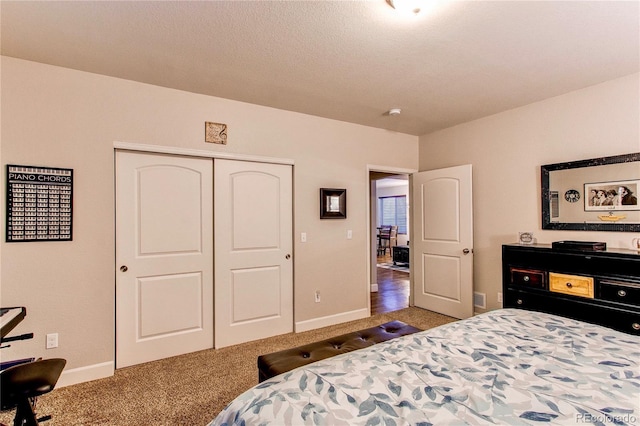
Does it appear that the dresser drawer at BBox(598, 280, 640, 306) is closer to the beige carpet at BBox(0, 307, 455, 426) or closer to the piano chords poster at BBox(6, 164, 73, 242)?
the beige carpet at BBox(0, 307, 455, 426)

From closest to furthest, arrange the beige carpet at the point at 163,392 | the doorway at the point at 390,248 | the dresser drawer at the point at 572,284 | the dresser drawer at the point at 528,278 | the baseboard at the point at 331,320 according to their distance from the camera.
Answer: the beige carpet at the point at 163,392 → the dresser drawer at the point at 572,284 → the dresser drawer at the point at 528,278 → the baseboard at the point at 331,320 → the doorway at the point at 390,248

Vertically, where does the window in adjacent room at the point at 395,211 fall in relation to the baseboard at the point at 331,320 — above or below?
A: above

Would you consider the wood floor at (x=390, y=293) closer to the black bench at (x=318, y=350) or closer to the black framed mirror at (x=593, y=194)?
the black bench at (x=318, y=350)

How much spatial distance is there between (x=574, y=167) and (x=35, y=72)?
4.68m

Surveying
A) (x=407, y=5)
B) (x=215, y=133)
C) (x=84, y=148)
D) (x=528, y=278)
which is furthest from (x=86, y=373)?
(x=528, y=278)

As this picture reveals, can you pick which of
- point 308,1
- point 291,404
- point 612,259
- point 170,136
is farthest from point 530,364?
point 170,136

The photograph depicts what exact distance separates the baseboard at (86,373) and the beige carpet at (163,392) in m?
0.05

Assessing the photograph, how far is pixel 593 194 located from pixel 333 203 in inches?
99.1

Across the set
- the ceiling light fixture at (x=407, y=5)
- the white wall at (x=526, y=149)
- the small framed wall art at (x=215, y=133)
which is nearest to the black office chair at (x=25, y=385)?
the small framed wall art at (x=215, y=133)

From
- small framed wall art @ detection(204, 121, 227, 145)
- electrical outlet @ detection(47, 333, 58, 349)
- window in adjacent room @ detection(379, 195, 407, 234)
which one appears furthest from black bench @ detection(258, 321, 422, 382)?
window in adjacent room @ detection(379, 195, 407, 234)

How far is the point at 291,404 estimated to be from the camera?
99 centimetres

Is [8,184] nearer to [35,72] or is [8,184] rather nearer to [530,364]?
[35,72]

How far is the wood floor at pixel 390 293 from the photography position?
440 centimetres

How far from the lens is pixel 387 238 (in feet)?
33.4
